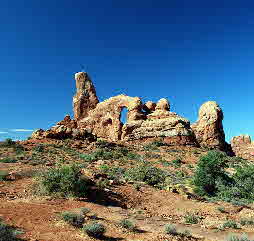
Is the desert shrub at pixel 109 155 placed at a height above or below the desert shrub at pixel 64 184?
above

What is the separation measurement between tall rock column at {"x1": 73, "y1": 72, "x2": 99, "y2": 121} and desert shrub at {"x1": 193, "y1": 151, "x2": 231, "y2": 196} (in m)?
39.7

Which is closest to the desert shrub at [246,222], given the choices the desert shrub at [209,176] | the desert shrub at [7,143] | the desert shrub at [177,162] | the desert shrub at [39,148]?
the desert shrub at [209,176]

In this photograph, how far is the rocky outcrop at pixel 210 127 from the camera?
182 feet

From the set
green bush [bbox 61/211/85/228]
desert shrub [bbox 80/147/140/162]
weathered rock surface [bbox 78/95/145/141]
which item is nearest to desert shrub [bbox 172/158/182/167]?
desert shrub [bbox 80/147/140/162]

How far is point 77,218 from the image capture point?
38.9 ft

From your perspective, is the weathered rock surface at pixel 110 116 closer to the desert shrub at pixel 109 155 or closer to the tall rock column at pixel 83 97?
the tall rock column at pixel 83 97

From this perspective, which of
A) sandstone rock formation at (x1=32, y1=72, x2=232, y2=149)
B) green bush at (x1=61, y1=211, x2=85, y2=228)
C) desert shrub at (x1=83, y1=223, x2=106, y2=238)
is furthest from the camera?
sandstone rock formation at (x1=32, y1=72, x2=232, y2=149)

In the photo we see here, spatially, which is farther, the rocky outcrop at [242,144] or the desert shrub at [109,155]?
the rocky outcrop at [242,144]

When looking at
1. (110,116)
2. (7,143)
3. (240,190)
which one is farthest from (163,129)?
(240,190)

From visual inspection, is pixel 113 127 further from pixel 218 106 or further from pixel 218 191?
A: pixel 218 191

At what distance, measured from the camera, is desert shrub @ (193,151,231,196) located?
2510cm

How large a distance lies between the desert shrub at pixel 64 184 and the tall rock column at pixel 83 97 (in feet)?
158

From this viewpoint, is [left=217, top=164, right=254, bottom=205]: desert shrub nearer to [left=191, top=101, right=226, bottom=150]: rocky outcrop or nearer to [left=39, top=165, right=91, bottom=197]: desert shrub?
[left=39, top=165, right=91, bottom=197]: desert shrub

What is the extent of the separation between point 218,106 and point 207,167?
3231cm
